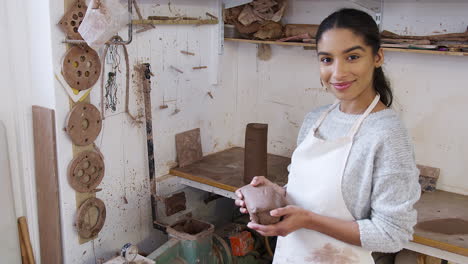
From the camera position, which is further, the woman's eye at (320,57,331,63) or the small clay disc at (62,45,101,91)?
the small clay disc at (62,45,101,91)

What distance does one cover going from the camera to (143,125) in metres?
2.19

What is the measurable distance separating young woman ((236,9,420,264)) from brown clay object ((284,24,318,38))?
117 centimetres

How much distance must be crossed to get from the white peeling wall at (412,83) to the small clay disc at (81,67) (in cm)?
105

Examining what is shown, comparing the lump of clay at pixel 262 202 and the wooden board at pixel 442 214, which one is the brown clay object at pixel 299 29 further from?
the lump of clay at pixel 262 202

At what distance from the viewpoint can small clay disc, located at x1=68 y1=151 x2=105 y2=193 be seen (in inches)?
73.1

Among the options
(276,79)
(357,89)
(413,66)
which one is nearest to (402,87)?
(413,66)

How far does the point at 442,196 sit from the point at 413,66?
688mm

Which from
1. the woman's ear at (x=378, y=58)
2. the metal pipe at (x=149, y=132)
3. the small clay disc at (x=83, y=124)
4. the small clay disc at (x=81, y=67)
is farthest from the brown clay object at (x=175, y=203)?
the woman's ear at (x=378, y=58)

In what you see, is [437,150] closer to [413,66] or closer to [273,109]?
[413,66]

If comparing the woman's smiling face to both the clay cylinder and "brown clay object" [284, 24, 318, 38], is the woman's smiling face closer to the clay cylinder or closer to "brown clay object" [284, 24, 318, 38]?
the clay cylinder

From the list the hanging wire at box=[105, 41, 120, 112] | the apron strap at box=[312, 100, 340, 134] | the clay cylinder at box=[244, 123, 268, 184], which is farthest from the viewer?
the clay cylinder at box=[244, 123, 268, 184]

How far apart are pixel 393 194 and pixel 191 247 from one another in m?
1.24

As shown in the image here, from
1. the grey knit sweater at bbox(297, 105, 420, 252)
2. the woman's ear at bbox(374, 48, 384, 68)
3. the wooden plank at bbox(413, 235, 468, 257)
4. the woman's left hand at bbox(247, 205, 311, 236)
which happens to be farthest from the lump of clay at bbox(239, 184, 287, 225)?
the wooden plank at bbox(413, 235, 468, 257)

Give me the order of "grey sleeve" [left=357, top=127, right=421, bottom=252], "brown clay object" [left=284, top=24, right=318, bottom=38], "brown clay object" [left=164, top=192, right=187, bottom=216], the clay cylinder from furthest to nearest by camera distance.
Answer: "brown clay object" [left=284, top=24, right=318, bottom=38] < "brown clay object" [left=164, top=192, right=187, bottom=216] < the clay cylinder < "grey sleeve" [left=357, top=127, right=421, bottom=252]
